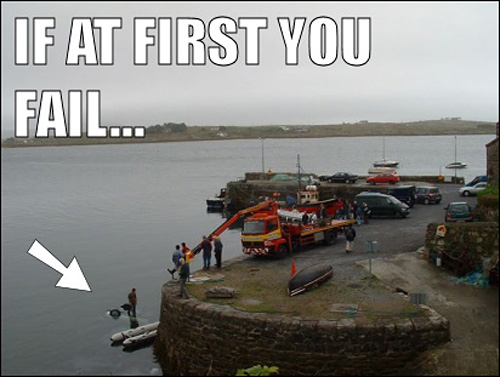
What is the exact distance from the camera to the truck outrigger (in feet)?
78.6

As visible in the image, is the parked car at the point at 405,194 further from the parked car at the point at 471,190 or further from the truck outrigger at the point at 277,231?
the truck outrigger at the point at 277,231

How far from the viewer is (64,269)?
1503 inches

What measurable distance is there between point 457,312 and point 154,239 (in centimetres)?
3064

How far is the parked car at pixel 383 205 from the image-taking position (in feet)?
111

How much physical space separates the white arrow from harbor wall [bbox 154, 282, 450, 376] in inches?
603

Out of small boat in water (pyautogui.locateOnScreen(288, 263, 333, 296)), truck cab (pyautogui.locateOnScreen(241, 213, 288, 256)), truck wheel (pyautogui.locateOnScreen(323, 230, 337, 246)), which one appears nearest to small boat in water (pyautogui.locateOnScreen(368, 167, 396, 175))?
truck wheel (pyautogui.locateOnScreen(323, 230, 337, 246))

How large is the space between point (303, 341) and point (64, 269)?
25.6 meters

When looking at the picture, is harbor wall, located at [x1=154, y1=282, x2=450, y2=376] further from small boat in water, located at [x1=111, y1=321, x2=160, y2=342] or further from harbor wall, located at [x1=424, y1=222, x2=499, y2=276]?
small boat in water, located at [x1=111, y1=321, x2=160, y2=342]

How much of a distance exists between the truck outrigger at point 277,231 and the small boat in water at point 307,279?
430 cm

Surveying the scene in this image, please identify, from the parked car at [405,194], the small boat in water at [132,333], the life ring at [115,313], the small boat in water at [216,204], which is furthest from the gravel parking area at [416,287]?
the small boat in water at [216,204]

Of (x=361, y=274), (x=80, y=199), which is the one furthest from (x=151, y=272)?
(x=80, y=199)

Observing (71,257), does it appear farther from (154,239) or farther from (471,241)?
(471,241)

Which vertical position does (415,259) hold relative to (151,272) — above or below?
above

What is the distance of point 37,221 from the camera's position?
5484 cm
